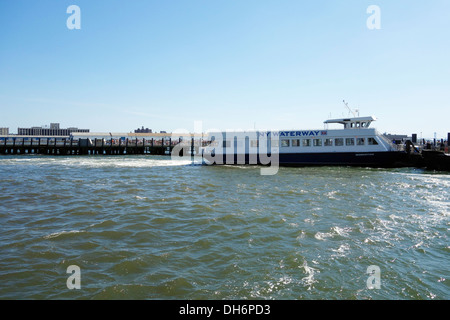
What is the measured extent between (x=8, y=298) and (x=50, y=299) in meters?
0.81

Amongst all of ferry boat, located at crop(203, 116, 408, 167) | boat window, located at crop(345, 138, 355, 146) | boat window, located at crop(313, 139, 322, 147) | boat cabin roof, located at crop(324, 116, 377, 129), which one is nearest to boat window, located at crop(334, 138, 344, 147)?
ferry boat, located at crop(203, 116, 408, 167)

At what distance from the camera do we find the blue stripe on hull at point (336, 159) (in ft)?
94.2

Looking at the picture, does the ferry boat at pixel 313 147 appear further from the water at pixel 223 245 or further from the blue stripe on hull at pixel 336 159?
the water at pixel 223 245

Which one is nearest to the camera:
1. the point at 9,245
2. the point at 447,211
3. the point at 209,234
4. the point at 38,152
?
the point at 9,245

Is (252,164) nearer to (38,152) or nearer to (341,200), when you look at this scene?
(341,200)

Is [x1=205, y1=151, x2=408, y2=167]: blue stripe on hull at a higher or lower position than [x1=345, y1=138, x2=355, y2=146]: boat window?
lower

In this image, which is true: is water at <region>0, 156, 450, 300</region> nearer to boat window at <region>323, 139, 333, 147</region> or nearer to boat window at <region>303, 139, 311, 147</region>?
boat window at <region>323, 139, 333, 147</region>

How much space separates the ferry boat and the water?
13.7 meters

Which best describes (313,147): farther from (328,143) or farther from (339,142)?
(339,142)

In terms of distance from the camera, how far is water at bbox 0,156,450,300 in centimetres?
601

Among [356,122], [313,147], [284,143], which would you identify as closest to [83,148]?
[284,143]

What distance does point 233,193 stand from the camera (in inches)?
653

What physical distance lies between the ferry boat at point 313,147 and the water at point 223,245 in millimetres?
13720
